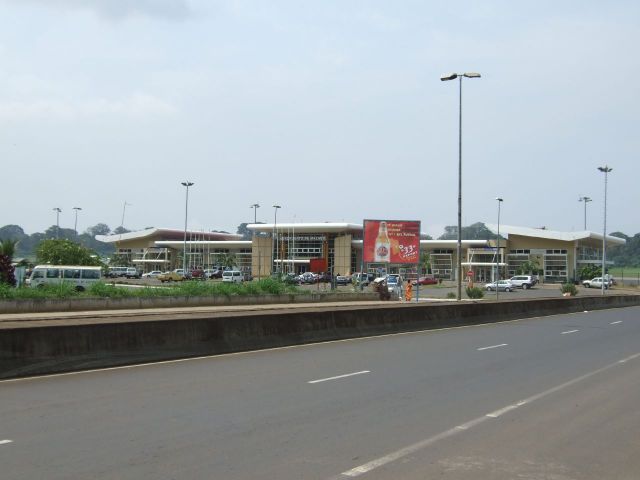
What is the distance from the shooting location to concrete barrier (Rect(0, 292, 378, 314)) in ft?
102

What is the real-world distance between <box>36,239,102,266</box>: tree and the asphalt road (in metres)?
64.8

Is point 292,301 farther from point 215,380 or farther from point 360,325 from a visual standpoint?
point 215,380

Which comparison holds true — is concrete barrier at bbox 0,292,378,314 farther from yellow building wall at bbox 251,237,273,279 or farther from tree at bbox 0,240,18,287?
yellow building wall at bbox 251,237,273,279

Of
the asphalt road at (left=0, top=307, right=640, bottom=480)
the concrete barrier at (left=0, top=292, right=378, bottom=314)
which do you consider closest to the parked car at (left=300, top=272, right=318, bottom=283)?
the concrete barrier at (left=0, top=292, right=378, bottom=314)

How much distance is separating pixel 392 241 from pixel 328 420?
Answer: 43.5 metres

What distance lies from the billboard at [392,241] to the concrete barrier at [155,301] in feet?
9.82

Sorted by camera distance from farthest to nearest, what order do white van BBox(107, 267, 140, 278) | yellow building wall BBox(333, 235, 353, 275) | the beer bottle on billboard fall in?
yellow building wall BBox(333, 235, 353, 275) < white van BBox(107, 267, 140, 278) < the beer bottle on billboard

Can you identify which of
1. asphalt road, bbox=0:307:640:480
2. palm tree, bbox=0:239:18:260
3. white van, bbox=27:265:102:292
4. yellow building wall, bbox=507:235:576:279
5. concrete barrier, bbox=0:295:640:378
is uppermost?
yellow building wall, bbox=507:235:576:279

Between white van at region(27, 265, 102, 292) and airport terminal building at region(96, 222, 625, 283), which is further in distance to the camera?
airport terminal building at region(96, 222, 625, 283)

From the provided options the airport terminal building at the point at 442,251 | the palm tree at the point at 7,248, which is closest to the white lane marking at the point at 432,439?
the palm tree at the point at 7,248

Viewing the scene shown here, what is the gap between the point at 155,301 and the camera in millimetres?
37406

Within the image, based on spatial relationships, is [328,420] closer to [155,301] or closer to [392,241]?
[155,301]

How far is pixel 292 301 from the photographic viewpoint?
4644 cm

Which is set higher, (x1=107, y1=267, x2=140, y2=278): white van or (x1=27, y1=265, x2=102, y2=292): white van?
(x1=27, y1=265, x2=102, y2=292): white van
